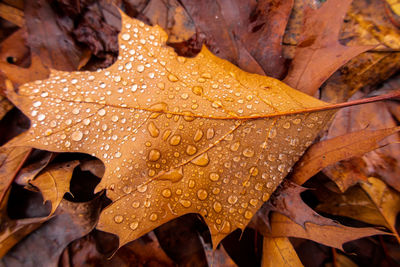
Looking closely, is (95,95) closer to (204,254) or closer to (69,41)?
(69,41)

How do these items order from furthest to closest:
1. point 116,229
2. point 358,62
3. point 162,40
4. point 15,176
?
point 358,62 < point 15,176 < point 162,40 < point 116,229

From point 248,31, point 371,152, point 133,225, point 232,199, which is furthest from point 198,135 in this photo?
point 371,152

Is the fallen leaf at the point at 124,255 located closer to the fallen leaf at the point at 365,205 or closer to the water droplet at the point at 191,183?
the water droplet at the point at 191,183

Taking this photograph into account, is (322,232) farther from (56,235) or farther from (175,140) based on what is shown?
(56,235)

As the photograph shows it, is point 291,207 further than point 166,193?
Yes

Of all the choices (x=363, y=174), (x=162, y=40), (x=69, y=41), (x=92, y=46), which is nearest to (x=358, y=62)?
(x=363, y=174)
